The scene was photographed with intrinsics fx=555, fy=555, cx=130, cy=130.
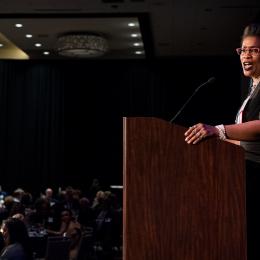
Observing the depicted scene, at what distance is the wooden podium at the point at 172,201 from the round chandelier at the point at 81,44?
451 inches

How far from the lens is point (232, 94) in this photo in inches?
593

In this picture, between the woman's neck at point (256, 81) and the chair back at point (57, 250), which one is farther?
the chair back at point (57, 250)

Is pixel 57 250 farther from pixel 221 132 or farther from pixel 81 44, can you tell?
pixel 81 44

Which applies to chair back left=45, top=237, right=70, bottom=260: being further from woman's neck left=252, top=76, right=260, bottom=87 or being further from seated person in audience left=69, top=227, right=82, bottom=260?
woman's neck left=252, top=76, right=260, bottom=87

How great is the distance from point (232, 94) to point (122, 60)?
10.3 ft

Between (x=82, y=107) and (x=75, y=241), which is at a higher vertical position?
(x=82, y=107)

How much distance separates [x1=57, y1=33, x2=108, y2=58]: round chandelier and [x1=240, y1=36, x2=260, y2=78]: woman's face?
11240 millimetres

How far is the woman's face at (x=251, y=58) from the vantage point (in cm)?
168

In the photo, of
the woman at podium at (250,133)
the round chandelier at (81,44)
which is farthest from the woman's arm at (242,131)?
the round chandelier at (81,44)

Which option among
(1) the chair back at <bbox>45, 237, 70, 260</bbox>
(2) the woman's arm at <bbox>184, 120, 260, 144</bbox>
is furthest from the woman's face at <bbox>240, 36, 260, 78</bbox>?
(1) the chair back at <bbox>45, 237, 70, 260</bbox>

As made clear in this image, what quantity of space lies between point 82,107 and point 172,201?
14.1 m

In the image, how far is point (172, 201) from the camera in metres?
1.49

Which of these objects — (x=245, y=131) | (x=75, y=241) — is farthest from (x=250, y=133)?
(x=75, y=241)

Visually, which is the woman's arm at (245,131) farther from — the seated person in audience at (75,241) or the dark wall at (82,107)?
the dark wall at (82,107)
